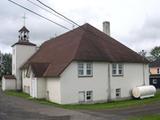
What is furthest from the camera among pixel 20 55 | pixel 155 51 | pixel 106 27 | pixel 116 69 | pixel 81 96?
pixel 155 51

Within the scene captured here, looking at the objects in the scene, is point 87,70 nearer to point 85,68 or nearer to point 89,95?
point 85,68

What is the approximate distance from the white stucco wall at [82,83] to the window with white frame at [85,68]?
0.42 meters

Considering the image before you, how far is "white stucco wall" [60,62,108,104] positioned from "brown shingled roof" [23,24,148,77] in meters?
0.77

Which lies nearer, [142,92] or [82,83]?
[82,83]

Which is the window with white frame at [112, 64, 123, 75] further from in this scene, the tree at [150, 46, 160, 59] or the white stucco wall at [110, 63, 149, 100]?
the tree at [150, 46, 160, 59]

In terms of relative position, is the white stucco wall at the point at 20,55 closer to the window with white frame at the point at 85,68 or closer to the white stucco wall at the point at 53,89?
the white stucco wall at the point at 53,89

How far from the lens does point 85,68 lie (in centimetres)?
3147

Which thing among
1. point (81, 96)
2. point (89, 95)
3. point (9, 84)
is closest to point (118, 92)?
point (89, 95)

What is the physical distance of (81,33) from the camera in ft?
116

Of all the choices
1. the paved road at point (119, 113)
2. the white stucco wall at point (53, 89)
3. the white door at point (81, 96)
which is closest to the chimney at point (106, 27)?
the white stucco wall at point (53, 89)

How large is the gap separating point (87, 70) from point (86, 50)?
7.16 ft

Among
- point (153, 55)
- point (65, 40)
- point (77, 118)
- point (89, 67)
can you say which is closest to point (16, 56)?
point (65, 40)

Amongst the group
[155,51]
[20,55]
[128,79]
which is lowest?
[128,79]

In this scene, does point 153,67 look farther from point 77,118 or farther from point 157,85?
point 77,118
